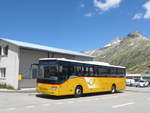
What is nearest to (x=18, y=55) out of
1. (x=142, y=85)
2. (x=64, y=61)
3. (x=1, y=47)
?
(x=1, y=47)

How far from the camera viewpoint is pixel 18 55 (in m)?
22.2

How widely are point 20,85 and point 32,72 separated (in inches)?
92.5

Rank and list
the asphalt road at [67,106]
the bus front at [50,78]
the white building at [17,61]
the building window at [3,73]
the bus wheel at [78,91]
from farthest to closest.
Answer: the building window at [3,73]
the white building at [17,61]
the bus wheel at [78,91]
the bus front at [50,78]
the asphalt road at [67,106]

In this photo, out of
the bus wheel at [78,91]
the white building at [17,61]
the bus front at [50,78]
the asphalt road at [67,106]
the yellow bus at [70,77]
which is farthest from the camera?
the white building at [17,61]

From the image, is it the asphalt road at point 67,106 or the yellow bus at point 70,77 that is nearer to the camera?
the asphalt road at point 67,106

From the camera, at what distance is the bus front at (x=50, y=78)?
49.9ft

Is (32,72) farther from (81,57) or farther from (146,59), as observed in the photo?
(146,59)

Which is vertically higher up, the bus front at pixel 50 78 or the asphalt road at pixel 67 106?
the bus front at pixel 50 78

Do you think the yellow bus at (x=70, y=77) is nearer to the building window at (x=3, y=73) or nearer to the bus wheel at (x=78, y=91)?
the bus wheel at (x=78, y=91)

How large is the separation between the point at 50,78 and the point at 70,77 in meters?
1.64

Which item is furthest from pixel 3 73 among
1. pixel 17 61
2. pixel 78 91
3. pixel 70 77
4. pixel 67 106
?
pixel 67 106

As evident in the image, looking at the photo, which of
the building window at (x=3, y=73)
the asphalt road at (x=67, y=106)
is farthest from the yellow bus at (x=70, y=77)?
the building window at (x=3, y=73)

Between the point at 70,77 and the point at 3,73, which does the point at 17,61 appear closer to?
the point at 3,73

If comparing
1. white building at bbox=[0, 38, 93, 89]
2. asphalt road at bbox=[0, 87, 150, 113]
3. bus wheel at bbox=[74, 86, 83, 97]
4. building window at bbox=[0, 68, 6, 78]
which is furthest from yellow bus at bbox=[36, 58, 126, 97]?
building window at bbox=[0, 68, 6, 78]
